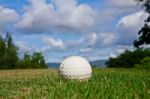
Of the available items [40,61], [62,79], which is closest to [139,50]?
[40,61]

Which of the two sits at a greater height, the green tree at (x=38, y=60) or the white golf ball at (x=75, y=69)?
the green tree at (x=38, y=60)

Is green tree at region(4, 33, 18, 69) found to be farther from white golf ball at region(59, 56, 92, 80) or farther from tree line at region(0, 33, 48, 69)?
white golf ball at region(59, 56, 92, 80)

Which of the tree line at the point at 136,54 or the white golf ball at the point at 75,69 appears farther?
the tree line at the point at 136,54

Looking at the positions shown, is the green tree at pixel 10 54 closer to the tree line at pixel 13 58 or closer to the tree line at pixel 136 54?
the tree line at pixel 13 58

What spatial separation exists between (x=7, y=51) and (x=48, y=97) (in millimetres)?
39834

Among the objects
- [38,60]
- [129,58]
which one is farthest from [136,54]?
[38,60]

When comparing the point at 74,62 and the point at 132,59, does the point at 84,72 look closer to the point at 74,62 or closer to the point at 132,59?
the point at 74,62

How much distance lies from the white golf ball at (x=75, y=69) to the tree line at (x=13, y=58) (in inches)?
1251

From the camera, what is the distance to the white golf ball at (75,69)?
1631 centimetres

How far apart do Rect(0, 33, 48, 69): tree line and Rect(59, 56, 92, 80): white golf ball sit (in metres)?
31.8

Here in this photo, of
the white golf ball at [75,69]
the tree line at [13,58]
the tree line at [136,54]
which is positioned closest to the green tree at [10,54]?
the tree line at [13,58]

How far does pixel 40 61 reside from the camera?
5162 cm

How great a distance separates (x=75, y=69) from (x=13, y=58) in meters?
35.3

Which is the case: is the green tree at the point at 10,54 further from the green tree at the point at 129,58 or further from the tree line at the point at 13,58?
the green tree at the point at 129,58
